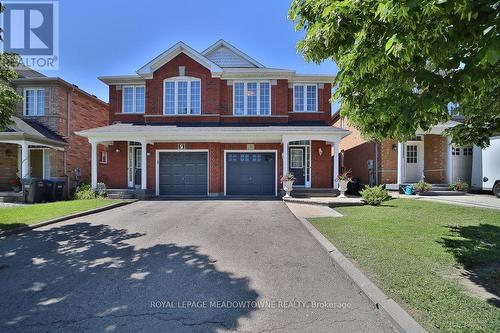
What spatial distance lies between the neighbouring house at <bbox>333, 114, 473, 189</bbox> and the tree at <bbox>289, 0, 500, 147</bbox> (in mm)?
12547

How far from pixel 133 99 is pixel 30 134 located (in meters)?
5.98

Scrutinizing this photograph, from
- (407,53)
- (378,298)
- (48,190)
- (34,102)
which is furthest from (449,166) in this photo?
(34,102)

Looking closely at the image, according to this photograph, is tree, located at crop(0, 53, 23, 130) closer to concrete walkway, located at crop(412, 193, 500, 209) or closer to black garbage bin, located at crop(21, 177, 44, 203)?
black garbage bin, located at crop(21, 177, 44, 203)

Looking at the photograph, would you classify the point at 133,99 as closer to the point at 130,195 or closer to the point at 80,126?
the point at 80,126

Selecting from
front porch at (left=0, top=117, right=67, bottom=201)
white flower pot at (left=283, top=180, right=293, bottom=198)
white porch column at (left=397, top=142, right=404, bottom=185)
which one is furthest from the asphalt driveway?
front porch at (left=0, top=117, right=67, bottom=201)

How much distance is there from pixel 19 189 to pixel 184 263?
18.1 metres

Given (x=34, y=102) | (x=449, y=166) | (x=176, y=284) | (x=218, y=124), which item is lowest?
(x=176, y=284)

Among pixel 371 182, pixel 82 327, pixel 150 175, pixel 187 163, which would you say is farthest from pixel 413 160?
pixel 82 327

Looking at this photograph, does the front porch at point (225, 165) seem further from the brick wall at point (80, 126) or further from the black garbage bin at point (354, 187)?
the brick wall at point (80, 126)

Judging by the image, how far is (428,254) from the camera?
207 inches

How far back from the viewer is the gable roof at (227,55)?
19938 millimetres

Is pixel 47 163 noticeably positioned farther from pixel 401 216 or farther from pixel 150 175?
pixel 401 216

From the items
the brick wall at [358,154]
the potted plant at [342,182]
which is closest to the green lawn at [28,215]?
the potted plant at [342,182]

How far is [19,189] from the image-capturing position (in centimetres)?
1766
